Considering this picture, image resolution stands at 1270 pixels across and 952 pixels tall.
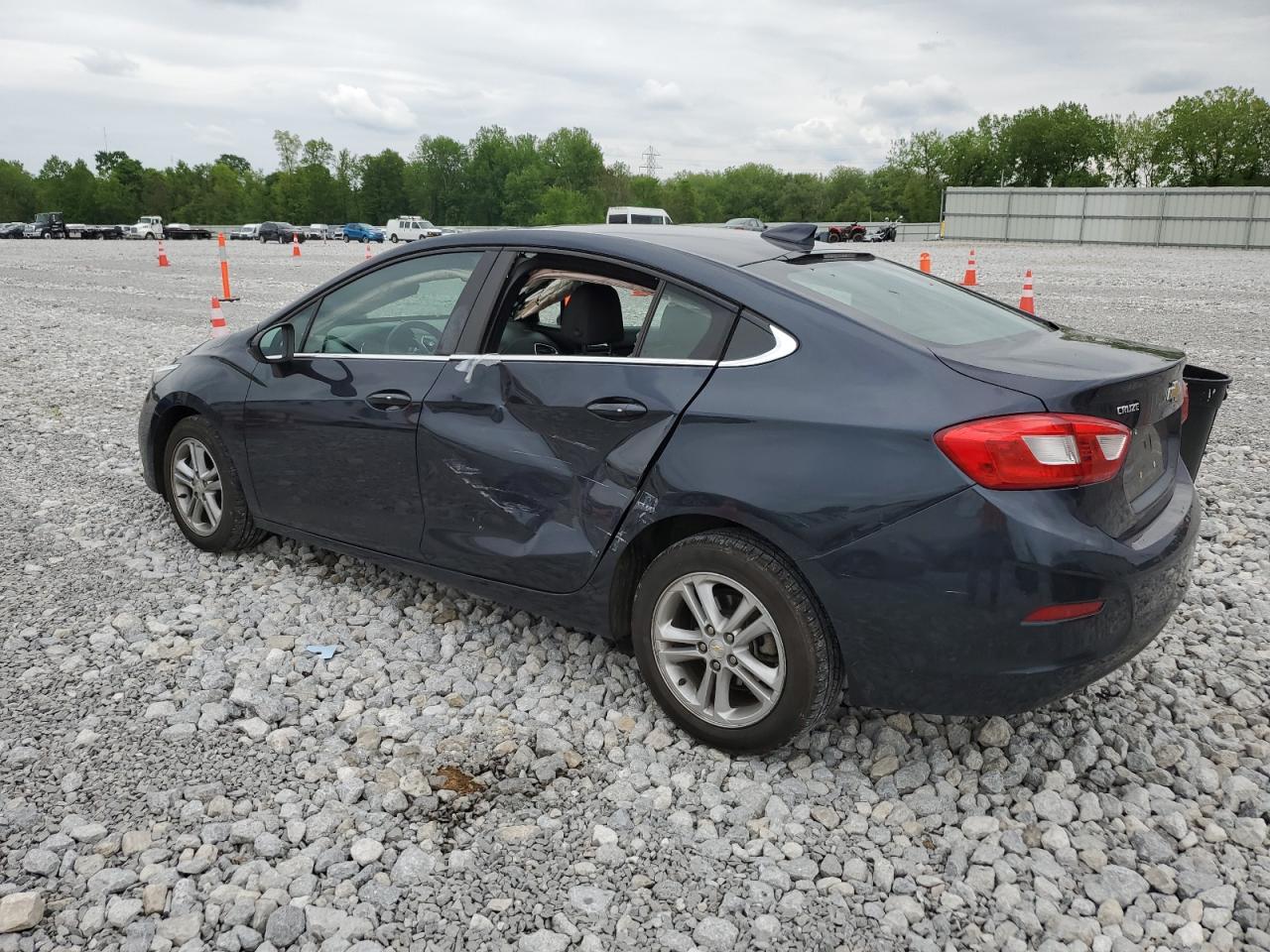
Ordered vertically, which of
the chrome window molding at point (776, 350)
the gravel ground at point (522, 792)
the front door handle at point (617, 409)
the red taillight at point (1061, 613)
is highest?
the chrome window molding at point (776, 350)

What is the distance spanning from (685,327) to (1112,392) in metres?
1.26

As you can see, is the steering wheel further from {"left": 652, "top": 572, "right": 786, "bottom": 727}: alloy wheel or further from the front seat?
{"left": 652, "top": 572, "right": 786, "bottom": 727}: alloy wheel

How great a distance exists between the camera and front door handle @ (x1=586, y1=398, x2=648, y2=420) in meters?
3.18

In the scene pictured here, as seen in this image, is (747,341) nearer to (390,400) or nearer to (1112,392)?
(1112,392)

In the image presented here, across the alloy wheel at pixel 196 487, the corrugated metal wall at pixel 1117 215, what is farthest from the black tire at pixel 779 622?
the corrugated metal wall at pixel 1117 215

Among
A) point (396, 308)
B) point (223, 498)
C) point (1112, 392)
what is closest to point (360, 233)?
point (223, 498)

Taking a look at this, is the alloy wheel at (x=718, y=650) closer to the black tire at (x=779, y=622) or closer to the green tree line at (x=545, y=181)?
the black tire at (x=779, y=622)

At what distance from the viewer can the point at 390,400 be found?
3840mm

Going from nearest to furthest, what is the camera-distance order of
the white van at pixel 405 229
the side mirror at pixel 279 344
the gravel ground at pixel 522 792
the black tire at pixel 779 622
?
the gravel ground at pixel 522 792
the black tire at pixel 779 622
the side mirror at pixel 279 344
the white van at pixel 405 229

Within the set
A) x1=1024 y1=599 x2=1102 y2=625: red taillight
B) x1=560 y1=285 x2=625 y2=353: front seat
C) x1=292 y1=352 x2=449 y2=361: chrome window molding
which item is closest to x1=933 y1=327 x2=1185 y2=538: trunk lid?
x1=1024 y1=599 x2=1102 y2=625: red taillight

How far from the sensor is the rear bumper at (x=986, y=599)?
8.53 feet

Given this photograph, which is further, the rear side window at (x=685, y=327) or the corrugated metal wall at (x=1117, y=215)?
the corrugated metal wall at (x=1117, y=215)

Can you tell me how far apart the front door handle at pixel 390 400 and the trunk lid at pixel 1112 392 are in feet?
6.36

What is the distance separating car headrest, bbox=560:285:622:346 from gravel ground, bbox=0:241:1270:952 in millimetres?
1187
